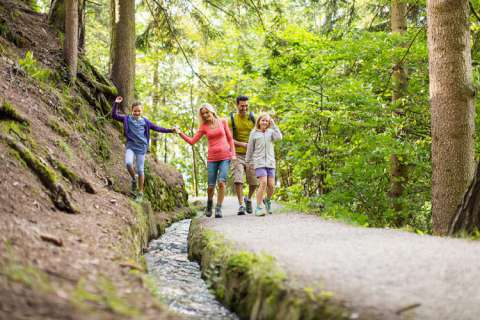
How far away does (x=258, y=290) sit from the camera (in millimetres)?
4098

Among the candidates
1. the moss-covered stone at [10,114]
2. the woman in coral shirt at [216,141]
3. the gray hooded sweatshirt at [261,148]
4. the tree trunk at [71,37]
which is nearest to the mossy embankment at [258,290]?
the woman in coral shirt at [216,141]

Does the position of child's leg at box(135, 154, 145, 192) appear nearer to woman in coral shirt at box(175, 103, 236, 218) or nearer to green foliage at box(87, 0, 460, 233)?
A: woman in coral shirt at box(175, 103, 236, 218)

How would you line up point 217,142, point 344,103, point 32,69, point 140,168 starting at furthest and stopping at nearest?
point 344,103, point 140,168, point 217,142, point 32,69

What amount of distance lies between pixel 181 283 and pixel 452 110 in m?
5.02

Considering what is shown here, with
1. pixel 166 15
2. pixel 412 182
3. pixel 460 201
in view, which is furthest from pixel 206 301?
pixel 166 15

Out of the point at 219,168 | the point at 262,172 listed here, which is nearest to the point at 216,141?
the point at 219,168

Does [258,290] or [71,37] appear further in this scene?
[71,37]

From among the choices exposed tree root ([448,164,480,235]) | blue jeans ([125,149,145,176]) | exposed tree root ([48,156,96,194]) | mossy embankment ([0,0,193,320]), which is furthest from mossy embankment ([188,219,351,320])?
blue jeans ([125,149,145,176])

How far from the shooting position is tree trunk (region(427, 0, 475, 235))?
6840 millimetres

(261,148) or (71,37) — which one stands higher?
(71,37)

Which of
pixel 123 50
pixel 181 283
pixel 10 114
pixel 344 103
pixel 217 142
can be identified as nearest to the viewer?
pixel 181 283

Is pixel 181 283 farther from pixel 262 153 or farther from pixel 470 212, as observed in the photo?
pixel 470 212

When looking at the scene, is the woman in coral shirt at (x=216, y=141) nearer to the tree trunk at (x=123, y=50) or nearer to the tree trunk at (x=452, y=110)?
the tree trunk at (x=452, y=110)

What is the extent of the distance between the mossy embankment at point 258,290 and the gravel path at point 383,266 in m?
0.14
